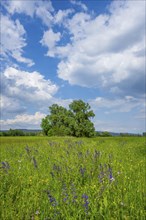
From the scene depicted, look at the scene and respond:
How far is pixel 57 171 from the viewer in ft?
20.6

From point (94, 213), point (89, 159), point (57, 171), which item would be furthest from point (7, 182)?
point (89, 159)

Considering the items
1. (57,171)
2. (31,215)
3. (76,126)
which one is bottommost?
(31,215)

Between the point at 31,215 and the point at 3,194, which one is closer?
the point at 31,215

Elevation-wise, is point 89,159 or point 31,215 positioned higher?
point 89,159

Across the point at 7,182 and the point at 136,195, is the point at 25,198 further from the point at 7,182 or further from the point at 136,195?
the point at 136,195

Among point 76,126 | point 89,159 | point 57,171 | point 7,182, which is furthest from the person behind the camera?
point 76,126

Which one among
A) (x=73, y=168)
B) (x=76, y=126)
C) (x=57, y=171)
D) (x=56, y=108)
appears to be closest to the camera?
(x=57, y=171)

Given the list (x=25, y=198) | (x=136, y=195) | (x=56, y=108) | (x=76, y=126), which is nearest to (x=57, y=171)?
(x=25, y=198)

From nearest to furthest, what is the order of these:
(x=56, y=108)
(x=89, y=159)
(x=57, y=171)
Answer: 1. (x=57, y=171)
2. (x=89, y=159)
3. (x=56, y=108)

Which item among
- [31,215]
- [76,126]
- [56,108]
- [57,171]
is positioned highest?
[56,108]

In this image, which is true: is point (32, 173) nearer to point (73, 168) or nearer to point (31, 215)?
point (73, 168)

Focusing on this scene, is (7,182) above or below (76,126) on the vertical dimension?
below

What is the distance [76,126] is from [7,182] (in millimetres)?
69860

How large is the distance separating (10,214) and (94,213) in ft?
4.10
